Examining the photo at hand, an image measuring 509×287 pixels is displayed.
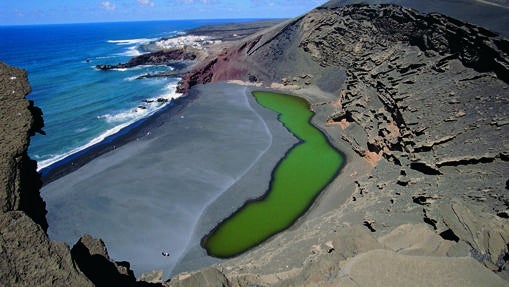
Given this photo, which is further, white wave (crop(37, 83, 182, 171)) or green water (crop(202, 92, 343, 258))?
white wave (crop(37, 83, 182, 171))

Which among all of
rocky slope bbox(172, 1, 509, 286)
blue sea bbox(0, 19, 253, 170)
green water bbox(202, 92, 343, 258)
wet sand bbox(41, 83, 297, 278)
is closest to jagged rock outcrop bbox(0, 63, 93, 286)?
rocky slope bbox(172, 1, 509, 286)

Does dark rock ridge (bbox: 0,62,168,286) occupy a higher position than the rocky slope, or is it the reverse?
dark rock ridge (bbox: 0,62,168,286)

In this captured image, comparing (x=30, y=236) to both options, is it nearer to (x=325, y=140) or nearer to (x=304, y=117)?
(x=325, y=140)

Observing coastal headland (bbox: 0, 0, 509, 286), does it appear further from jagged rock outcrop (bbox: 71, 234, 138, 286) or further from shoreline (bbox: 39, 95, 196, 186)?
shoreline (bbox: 39, 95, 196, 186)

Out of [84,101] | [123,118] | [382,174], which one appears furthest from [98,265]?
[84,101]

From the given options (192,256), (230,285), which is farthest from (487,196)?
(192,256)

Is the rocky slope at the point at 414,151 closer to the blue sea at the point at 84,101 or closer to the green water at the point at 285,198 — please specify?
the green water at the point at 285,198

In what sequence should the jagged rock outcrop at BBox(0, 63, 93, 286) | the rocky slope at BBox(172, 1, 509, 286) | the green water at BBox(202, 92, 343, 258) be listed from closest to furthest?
the jagged rock outcrop at BBox(0, 63, 93, 286) → the rocky slope at BBox(172, 1, 509, 286) → the green water at BBox(202, 92, 343, 258)
